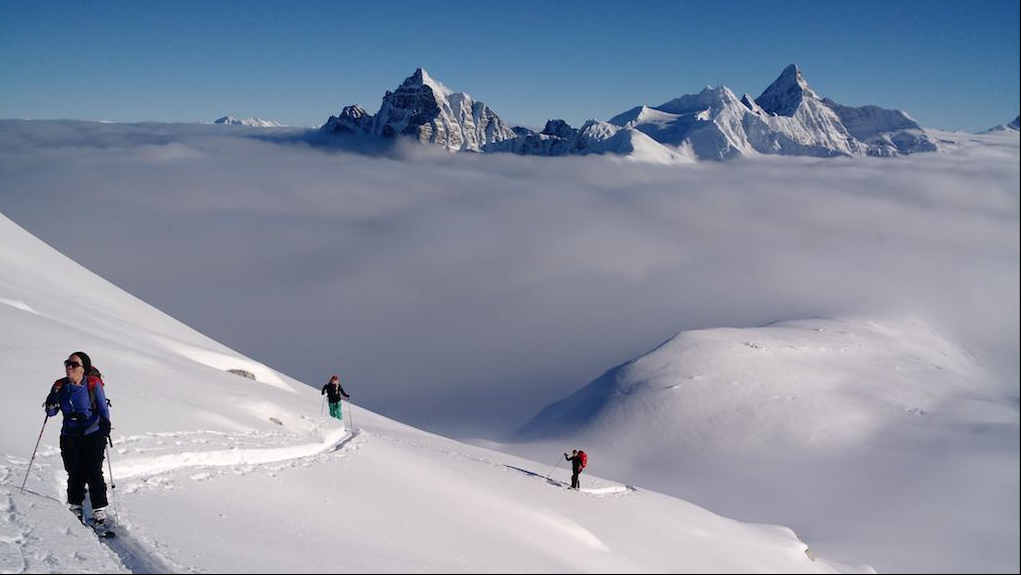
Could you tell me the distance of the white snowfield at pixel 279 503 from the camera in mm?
8000

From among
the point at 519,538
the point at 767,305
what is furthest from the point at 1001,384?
the point at 767,305

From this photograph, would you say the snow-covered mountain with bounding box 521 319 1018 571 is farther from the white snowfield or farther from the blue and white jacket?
the blue and white jacket

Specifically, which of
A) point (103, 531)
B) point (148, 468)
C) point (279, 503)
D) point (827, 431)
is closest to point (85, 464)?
point (103, 531)

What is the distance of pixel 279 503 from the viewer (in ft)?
33.3

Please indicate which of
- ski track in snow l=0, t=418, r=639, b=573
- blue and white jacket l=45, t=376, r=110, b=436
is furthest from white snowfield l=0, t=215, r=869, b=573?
blue and white jacket l=45, t=376, r=110, b=436

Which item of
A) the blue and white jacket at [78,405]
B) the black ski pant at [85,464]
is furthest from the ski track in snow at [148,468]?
the blue and white jacket at [78,405]

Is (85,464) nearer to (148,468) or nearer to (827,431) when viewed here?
(148,468)

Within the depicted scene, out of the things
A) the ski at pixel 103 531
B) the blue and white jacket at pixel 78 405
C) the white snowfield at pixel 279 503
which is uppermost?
the blue and white jacket at pixel 78 405

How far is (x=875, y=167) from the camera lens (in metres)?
27.5

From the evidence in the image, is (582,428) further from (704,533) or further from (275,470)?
(275,470)

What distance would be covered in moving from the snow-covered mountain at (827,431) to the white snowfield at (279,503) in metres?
2.55

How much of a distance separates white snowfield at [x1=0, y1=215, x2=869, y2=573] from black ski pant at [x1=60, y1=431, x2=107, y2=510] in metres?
0.42

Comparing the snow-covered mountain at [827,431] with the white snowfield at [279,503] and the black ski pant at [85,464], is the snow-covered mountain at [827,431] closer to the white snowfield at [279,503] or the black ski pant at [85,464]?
the white snowfield at [279,503]

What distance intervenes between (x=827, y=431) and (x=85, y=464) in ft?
137
